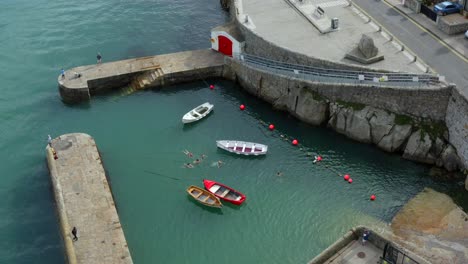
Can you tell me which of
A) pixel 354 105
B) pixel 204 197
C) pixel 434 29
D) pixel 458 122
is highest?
pixel 434 29

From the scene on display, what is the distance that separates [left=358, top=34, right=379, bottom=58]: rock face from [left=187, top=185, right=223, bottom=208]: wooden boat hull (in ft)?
84.5

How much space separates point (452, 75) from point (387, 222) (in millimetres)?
19773

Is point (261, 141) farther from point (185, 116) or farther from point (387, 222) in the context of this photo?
point (387, 222)

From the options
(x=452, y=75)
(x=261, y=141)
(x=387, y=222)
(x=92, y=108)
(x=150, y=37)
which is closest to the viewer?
(x=387, y=222)

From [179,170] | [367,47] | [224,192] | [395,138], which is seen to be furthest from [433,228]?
[179,170]

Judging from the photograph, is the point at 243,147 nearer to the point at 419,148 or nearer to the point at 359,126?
the point at 359,126

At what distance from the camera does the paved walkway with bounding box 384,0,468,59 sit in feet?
234

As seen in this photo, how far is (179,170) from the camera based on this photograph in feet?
221

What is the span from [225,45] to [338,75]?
64.4 ft

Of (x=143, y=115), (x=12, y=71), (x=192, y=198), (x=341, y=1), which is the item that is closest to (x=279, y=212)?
(x=192, y=198)

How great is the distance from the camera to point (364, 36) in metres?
70.4

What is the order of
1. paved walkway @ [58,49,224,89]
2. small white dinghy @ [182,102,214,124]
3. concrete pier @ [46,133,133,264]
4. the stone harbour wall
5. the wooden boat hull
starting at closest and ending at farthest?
1. concrete pier @ [46,133,133,264]
2. the wooden boat hull
3. the stone harbour wall
4. small white dinghy @ [182,102,214,124]
5. paved walkway @ [58,49,224,89]

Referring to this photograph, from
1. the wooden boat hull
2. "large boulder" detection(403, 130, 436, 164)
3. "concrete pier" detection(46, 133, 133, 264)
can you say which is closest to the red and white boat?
the wooden boat hull

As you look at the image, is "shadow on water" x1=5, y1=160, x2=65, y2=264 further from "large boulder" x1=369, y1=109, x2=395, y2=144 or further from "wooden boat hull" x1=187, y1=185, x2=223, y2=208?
"large boulder" x1=369, y1=109, x2=395, y2=144
